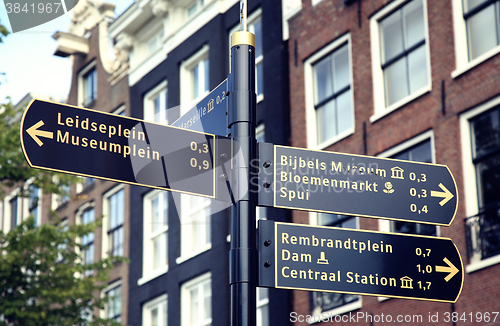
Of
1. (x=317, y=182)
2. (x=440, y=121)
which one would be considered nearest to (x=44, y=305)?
(x=440, y=121)

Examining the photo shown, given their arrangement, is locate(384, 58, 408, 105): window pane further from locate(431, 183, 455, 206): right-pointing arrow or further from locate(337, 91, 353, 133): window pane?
locate(431, 183, 455, 206): right-pointing arrow

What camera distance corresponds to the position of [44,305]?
1518cm

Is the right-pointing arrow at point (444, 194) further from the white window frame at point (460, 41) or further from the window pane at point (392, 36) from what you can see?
the window pane at point (392, 36)

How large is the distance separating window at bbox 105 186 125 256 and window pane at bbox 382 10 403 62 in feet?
39.6

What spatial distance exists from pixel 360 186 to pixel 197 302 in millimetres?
15457

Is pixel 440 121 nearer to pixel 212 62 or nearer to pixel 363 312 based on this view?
pixel 363 312

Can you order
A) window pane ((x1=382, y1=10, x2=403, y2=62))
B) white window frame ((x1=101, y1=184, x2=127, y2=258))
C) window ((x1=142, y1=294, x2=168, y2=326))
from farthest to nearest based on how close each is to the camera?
white window frame ((x1=101, y1=184, x2=127, y2=258)) → window ((x1=142, y1=294, x2=168, y2=326)) → window pane ((x1=382, y1=10, x2=403, y2=62))

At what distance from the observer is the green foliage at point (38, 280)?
48.3 feet

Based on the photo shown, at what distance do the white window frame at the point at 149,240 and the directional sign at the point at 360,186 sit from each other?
16636 mm

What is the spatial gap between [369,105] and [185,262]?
7.75 meters

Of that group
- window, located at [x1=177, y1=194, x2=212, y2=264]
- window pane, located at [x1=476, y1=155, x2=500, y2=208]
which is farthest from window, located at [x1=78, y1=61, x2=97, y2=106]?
window pane, located at [x1=476, y1=155, x2=500, y2=208]

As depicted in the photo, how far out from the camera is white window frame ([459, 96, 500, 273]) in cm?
1179

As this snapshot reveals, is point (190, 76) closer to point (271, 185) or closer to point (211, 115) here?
point (211, 115)

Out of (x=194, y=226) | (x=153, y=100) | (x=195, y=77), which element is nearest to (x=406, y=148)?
(x=194, y=226)
